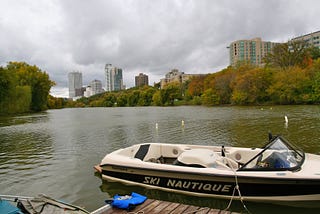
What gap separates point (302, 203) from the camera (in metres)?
6.03

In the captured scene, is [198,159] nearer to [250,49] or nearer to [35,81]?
[35,81]

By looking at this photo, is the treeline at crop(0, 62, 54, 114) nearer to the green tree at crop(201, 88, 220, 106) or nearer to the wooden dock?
the green tree at crop(201, 88, 220, 106)

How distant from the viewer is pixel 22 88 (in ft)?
217

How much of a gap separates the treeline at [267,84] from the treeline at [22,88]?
4943 cm

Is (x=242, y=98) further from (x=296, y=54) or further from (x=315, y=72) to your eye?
(x=296, y=54)

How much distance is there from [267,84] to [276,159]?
2651 inches

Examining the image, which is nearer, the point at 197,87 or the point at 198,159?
the point at 198,159

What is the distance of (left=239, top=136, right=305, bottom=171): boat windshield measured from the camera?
6117mm

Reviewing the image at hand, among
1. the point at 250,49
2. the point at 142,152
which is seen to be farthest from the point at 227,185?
the point at 250,49

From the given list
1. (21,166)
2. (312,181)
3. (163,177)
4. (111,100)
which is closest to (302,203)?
(312,181)

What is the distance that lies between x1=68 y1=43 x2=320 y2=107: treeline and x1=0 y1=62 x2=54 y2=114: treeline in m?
49.4

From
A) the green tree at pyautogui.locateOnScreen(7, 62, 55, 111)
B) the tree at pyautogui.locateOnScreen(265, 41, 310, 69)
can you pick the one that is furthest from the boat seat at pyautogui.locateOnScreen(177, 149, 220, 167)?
the tree at pyautogui.locateOnScreen(265, 41, 310, 69)

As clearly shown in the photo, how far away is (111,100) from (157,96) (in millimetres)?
50121

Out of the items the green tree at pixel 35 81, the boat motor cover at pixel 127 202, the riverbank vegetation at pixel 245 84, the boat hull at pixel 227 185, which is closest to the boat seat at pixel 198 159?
the boat hull at pixel 227 185
